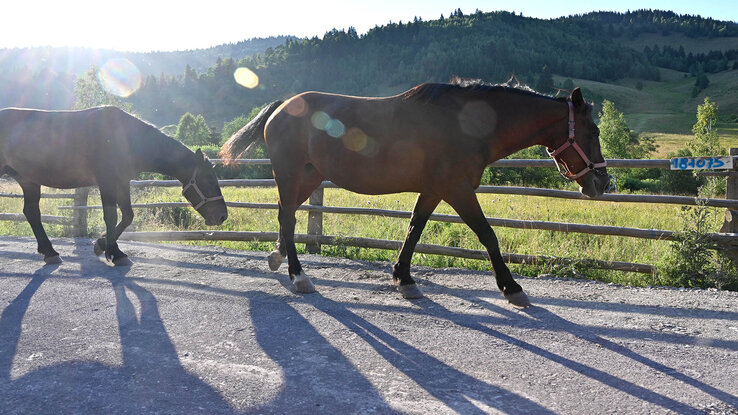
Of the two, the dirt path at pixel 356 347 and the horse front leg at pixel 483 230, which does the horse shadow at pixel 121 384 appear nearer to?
the dirt path at pixel 356 347

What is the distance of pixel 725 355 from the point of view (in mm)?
2922

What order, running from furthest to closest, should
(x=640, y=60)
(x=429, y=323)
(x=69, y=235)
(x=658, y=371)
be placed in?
(x=640, y=60) → (x=69, y=235) → (x=429, y=323) → (x=658, y=371)

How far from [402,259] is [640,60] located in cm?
20226

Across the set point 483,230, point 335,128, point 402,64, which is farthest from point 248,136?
point 402,64

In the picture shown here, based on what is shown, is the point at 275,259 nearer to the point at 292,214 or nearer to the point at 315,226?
the point at 292,214

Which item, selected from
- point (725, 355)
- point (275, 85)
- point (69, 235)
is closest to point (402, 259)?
point (725, 355)

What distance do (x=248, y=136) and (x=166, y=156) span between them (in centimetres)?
117

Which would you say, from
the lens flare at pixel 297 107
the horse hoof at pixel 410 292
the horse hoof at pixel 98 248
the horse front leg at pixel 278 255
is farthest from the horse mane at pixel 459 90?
the horse hoof at pixel 98 248

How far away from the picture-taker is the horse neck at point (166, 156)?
18.6 feet

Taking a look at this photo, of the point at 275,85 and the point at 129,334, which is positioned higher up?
the point at 275,85

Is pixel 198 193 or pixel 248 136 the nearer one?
pixel 248 136

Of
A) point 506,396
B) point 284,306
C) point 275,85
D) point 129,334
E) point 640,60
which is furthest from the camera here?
point 640,60

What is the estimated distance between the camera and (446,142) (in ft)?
13.5

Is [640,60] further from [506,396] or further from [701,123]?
[506,396]
